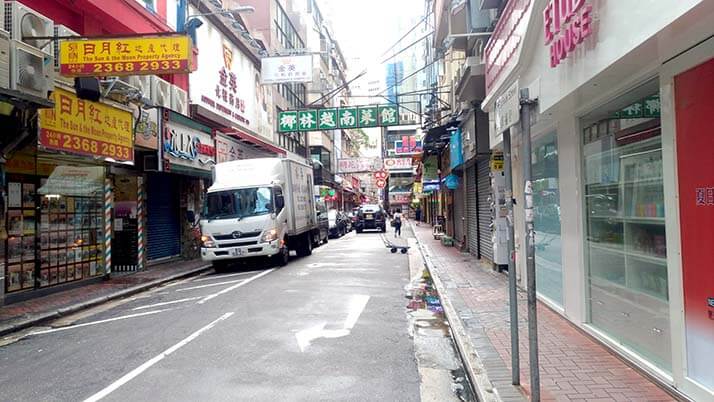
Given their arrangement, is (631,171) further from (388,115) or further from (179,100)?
(388,115)


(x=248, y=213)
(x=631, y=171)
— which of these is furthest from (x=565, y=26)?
(x=248, y=213)

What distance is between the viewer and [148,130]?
50.3ft

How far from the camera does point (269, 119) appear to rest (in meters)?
30.8

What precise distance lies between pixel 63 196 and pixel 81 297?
9.06 ft

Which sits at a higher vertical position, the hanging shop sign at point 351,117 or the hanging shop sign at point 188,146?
the hanging shop sign at point 351,117

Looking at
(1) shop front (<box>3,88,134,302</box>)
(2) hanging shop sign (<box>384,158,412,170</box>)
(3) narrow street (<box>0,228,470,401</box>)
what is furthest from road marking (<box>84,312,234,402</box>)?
(2) hanging shop sign (<box>384,158,412,170</box>)

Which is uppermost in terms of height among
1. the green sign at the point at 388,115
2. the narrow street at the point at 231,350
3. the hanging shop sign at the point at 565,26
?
the green sign at the point at 388,115

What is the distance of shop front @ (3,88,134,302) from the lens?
10.8 metres

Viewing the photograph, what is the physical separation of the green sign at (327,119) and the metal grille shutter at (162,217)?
8012mm

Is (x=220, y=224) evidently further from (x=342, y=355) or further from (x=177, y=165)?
(x=342, y=355)

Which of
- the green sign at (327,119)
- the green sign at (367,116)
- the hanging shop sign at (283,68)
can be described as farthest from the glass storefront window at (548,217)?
the green sign at (327,119)

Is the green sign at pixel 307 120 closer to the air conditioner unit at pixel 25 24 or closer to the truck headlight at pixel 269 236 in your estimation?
the truck headlight at pixel 269 236

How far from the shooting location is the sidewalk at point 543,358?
4.64 m

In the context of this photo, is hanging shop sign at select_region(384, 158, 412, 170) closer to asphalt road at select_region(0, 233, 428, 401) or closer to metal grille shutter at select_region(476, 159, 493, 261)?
metal grille shutter at select_region(476, 159, 493, 261)
